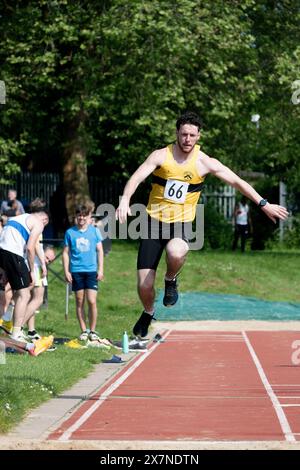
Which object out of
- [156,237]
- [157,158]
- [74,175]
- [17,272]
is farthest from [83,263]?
[74,175]

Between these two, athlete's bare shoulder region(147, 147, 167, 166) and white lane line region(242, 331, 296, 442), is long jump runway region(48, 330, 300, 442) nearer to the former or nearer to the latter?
white lane line region(242, 331, 296, 442)

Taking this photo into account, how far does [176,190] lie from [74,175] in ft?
76.1

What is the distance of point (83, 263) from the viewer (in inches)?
683

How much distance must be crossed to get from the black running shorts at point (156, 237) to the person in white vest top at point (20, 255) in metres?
4.28

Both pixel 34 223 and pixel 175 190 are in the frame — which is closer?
pixel 175 190

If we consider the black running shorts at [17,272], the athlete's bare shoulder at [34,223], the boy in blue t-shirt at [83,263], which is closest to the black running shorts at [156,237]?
the black running shorts at [17,272]

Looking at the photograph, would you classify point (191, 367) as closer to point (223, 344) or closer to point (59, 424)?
point (223, 344)

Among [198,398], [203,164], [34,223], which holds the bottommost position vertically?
[198,398]

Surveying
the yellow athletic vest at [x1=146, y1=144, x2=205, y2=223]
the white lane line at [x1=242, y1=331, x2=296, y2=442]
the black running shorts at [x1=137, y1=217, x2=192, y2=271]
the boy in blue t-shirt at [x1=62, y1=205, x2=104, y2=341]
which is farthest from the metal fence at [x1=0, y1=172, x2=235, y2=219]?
the yellow athletic vest at [x1=146, y1=144, x2=205, y2=223]

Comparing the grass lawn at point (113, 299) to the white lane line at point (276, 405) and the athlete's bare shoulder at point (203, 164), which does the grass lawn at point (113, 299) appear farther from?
the athlete's bare shoulder at point (203, 164)

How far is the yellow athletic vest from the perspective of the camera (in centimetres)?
1094

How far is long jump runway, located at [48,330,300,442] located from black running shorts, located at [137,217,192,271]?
4.61 feet

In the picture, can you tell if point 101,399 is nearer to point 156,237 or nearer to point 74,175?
point 156,237

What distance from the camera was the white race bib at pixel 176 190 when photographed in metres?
10.9
